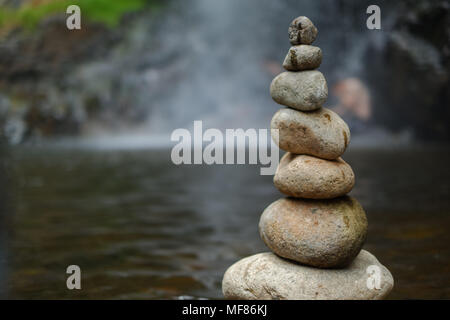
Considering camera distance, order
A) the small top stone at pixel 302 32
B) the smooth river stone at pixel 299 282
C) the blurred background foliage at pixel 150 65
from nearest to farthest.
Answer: the smooth river stone at pixel 299 282, the small top stone at pixel 302 32, the blurred background foliage at pixel 150 65

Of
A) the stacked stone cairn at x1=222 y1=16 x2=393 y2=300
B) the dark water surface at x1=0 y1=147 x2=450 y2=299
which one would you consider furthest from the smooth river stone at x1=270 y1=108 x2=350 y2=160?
the dark water surface at x1=0 y1=147 x2=450 y2=299

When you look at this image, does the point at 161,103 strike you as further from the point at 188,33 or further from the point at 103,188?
the point at 103,188

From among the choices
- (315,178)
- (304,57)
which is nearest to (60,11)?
(304,57)

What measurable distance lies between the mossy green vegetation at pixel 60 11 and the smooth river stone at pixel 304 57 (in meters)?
31.0

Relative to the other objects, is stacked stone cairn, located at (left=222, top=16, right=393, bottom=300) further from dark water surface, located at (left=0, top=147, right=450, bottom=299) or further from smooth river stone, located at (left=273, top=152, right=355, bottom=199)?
dark water surface, located at (left=0, top=147, right=450, bottom=299)

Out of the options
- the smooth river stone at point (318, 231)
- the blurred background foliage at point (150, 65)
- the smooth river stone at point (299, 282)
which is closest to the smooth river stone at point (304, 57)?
the smooth river stone at point (318, 231)

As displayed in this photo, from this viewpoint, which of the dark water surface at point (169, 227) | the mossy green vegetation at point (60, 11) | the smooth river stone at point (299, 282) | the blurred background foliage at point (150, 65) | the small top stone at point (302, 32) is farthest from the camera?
the mossy green vegetation at point (60, 11)

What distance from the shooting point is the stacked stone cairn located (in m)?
4.63

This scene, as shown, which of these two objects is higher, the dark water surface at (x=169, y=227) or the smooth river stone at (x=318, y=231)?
the smooth river stone at (x=318, y=231)

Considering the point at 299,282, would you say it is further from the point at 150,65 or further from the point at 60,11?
the point at 60,11

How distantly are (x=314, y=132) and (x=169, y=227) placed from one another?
200 inches

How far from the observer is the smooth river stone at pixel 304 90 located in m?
4.74

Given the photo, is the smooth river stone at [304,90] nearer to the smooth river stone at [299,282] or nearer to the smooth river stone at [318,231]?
the smooth river stone at [318,231]

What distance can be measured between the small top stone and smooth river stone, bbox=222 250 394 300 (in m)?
2.27
